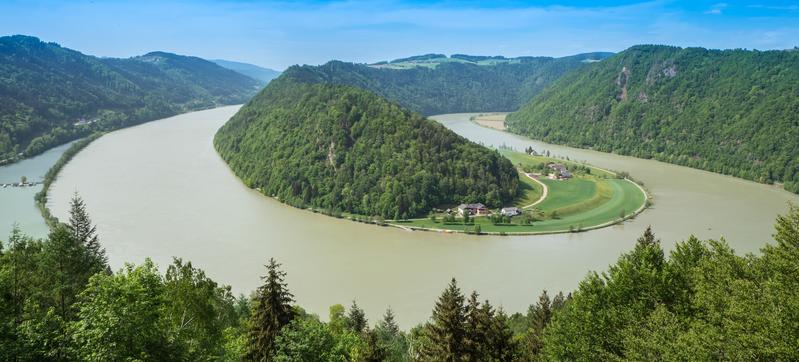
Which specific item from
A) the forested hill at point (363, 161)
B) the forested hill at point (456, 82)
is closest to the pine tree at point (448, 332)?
the forested hill at point (363, 161)

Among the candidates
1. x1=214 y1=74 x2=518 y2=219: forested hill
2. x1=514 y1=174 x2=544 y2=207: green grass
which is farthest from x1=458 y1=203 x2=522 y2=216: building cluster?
x1=514 y1=174 x2=544 y2=207: green grass

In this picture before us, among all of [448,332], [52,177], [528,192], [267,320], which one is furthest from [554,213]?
[52,177]

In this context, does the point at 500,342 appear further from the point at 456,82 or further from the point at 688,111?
the point at 456,82

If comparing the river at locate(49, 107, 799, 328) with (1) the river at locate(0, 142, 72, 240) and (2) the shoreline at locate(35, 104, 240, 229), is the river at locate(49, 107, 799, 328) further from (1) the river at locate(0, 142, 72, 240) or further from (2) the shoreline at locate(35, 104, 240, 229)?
(1) the river at locate(0, 142, 72, 240)

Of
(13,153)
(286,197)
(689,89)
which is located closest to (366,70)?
(689,89)

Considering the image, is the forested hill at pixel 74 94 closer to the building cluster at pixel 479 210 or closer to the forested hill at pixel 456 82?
the forested hill at pixel 456 82

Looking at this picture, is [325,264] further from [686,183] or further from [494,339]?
[686,183]
